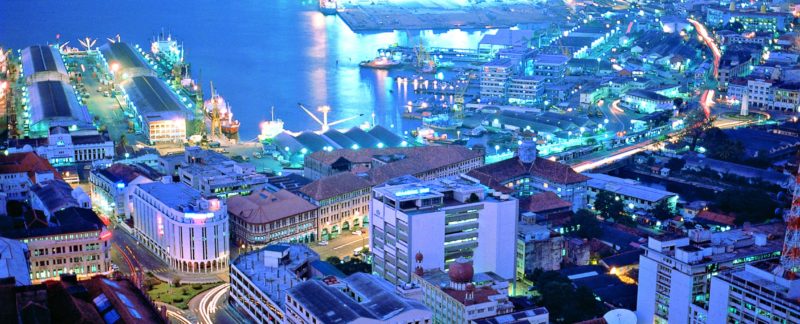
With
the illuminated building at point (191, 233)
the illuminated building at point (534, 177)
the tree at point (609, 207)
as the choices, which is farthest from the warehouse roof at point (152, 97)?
the tree at point (609, 207)

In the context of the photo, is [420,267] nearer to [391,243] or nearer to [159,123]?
[391,243]

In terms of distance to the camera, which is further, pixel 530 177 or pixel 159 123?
pixel 159 123

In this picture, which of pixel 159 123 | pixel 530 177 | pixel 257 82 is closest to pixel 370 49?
pixel 257 82

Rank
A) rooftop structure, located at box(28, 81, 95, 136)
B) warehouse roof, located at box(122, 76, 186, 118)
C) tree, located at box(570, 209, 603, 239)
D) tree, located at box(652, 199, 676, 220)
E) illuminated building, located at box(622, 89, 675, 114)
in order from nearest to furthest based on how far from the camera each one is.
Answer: tree, located at box(570, 209, 603, 239) → tree, located at box(652, 199, 676, 220) → rooftop structure, located at box(28, 81, 95, 136) → warehouse roof, located at box(122, 76, 186, 118) → illuminated building, located at box(622, 89, 675, 114)

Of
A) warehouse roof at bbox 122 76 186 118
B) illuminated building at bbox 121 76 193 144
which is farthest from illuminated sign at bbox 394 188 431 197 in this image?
warehouse roof at bbox 122 76 186 118

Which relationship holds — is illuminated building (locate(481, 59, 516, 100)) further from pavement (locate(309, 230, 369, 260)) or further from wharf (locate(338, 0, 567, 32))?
wharf (locate(338, 0, 567, 32))

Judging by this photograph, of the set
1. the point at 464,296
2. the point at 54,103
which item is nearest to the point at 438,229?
the point at 464,296

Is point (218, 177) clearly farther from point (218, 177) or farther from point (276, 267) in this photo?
point (276, 267)
